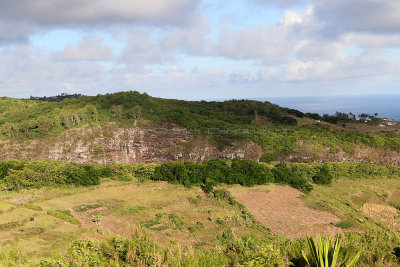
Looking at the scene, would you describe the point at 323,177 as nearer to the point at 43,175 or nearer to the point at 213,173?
the point at 213,173

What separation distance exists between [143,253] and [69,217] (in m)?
16.0

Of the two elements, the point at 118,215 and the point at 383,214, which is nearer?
the point at 118,215

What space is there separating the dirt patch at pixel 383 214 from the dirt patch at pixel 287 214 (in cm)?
494

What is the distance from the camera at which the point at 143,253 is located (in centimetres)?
983

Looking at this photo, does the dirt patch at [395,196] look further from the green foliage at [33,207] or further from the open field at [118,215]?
the green foliage at [33,207]

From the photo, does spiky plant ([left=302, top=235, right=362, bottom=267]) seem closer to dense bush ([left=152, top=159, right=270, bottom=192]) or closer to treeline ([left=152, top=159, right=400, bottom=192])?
treeline ([left=152, top=159, right=400, bottom=192])

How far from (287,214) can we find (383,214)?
37.1ft

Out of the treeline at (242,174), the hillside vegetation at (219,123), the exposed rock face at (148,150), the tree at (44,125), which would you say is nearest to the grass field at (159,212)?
the treeline at (242,174)

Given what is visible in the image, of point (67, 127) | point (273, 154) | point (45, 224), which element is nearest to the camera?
point (45, 224)

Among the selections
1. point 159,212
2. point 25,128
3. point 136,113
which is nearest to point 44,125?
point 25,128

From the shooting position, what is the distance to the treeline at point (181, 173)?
1200 inches

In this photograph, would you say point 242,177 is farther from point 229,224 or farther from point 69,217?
point 69,217

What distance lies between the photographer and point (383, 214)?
26.7 m

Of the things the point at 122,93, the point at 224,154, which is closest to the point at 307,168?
the point at 224,154
